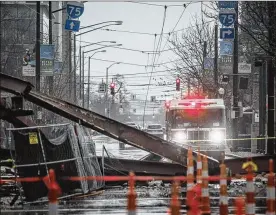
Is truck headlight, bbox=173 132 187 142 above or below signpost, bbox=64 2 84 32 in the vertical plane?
below

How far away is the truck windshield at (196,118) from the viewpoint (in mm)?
25875

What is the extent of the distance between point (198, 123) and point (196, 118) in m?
0.22

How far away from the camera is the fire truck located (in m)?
25.8

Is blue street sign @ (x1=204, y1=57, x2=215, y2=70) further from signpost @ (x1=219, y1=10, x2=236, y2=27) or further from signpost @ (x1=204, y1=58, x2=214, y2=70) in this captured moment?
signpost @ (x1=219, y1=10, x2=236, y2=27)

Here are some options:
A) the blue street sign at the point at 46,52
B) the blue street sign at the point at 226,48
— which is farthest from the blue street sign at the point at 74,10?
the blue street sign at the point at 226,48

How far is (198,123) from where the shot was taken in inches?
1023

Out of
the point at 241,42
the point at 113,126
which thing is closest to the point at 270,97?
the point at 113,126

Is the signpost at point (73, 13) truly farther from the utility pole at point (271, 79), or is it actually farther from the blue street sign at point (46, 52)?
the utility pole at point (271, 79)

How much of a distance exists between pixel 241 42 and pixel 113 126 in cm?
3257

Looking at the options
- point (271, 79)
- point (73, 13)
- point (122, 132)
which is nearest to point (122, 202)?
point (122, 132)

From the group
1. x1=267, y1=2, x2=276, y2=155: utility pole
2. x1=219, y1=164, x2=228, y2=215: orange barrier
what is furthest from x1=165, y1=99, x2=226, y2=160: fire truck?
x1=219, y1=164, x2=228, y2=215: orange barrier

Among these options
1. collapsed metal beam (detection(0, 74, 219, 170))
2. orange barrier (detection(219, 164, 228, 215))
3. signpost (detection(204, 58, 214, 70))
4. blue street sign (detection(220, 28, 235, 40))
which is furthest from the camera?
signpost (detection(204, 58, 214, 70))

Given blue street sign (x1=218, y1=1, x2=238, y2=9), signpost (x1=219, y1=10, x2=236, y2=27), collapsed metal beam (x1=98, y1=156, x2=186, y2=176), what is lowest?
collapsed metal beam (x1=98, y1=156, x2=186, y2=176)

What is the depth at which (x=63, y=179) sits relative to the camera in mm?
15250
